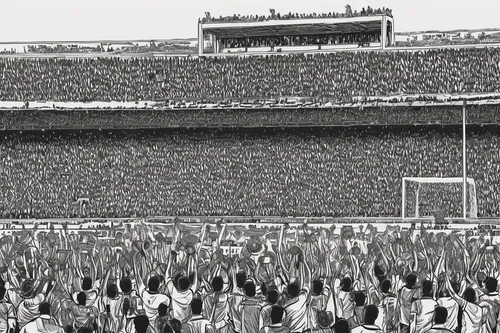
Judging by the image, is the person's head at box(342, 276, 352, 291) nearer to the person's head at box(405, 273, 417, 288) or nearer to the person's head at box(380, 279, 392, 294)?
the person's head at box(380, 279, 392, 294)

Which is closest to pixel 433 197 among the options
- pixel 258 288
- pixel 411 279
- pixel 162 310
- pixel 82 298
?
pixel 411 279

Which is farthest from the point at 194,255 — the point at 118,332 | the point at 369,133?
the point at 369,133

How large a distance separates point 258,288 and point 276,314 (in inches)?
12.7

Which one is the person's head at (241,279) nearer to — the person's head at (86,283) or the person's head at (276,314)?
the person's head at (276,314)

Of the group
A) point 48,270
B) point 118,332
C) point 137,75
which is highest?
point 137,75

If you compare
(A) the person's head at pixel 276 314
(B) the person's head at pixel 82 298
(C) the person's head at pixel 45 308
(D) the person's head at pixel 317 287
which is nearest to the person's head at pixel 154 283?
(B) the person's head at pixel 82 298

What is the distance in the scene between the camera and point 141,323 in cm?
1057

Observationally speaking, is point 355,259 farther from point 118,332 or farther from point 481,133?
point 481,133

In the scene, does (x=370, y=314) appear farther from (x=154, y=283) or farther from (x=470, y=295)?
(x=154, y=283)

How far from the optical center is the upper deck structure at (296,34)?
32.2 meters

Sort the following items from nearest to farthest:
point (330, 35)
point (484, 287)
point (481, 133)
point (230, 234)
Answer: point (484, 287)
point (230, 234)
point (481, 133)
point (330, 35)

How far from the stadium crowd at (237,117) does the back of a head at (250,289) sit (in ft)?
65.0

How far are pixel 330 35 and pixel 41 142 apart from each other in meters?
10.3

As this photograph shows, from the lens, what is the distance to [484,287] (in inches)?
411
